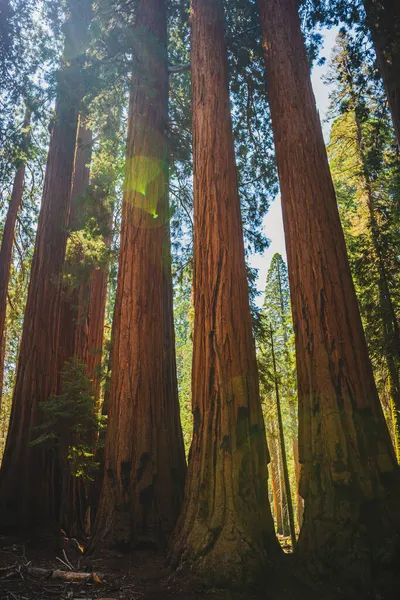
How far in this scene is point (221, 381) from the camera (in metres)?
4.54

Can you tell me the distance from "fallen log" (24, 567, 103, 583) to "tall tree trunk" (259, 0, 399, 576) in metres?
1.98

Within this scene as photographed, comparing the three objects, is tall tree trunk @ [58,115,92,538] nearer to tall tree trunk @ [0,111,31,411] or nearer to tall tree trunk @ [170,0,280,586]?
tall tree trunk @ [170,0,280,586]

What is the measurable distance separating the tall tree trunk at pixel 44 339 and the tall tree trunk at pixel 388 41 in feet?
17.7

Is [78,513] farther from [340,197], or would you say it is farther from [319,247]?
[340,197]

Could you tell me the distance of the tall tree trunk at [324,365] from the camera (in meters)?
3.66

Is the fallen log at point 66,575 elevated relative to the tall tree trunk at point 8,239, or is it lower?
lower

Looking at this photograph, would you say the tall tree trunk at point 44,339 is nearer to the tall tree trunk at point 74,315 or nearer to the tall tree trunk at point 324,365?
the tall tree trunk at point 74,315

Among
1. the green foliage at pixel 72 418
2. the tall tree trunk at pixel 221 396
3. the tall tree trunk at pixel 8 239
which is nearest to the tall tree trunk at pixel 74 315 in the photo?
the green foliage at pixel 72 418

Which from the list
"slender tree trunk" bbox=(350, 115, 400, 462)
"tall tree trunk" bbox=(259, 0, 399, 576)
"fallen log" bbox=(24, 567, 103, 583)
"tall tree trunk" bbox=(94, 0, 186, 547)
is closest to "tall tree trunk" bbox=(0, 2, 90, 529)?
"tall tree trunk" bbox=(94, 0, 186, 547)

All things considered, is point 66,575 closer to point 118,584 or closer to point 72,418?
point 118,584

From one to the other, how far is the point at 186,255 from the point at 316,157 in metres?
4.74

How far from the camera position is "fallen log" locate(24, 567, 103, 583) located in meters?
3.81

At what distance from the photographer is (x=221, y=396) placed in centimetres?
448

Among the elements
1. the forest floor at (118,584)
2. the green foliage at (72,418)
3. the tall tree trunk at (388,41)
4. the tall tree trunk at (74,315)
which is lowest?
the forest floor at (118,584)
